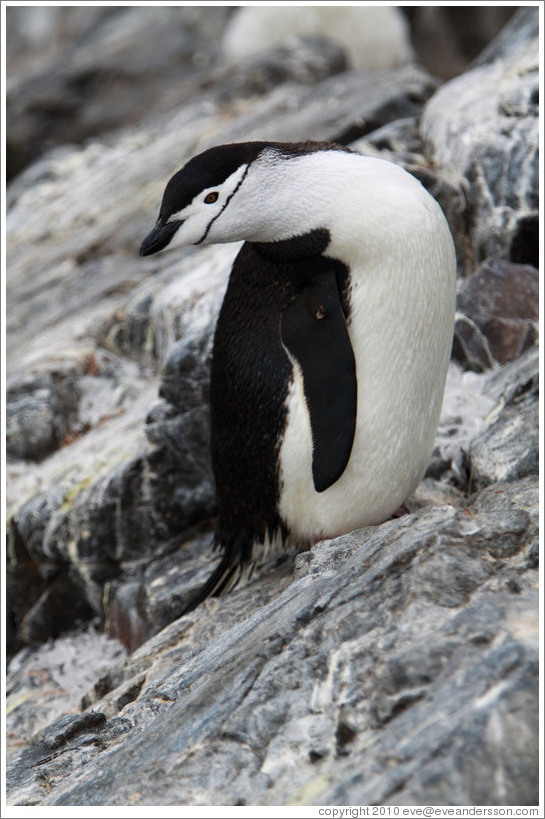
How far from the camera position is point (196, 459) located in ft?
8.54

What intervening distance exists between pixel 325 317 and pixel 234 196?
29 cm

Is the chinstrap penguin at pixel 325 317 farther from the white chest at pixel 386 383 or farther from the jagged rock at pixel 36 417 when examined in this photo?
the jagged rock at pixel 36 417

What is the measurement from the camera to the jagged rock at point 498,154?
108 inches

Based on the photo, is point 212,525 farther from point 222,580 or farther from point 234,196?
point 234,196

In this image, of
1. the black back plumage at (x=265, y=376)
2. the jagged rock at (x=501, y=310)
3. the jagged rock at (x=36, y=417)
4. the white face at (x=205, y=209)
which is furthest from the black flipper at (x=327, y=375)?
the jagged rock at (x=36, y=417)

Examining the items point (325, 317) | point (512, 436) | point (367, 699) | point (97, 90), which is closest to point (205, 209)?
point (325, 317)

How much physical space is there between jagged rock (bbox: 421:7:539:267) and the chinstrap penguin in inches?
39.0

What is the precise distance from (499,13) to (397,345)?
747cm

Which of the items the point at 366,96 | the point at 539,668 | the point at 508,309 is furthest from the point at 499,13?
the point at 539,668

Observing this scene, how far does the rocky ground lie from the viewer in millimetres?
1163

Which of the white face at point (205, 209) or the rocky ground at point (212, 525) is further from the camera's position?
the white face at point (205, 209)

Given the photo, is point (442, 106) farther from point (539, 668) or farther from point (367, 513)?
point (539, 668)

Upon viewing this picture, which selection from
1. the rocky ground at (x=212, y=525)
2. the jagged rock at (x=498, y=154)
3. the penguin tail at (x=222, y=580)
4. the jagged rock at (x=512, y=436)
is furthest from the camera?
the jagged rock at (x=498, y=154)

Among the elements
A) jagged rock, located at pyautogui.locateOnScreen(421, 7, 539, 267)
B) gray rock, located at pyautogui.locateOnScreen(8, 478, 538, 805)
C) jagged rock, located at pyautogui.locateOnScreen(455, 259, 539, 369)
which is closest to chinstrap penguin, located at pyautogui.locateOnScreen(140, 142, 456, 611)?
gray rock, located at pyautogui.locateOnScreen(8, 478, 538, 805)
